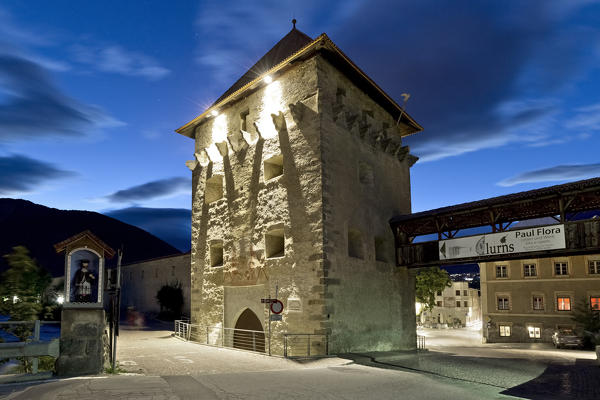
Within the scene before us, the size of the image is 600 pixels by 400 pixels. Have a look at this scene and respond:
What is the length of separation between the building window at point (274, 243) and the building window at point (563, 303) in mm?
22356

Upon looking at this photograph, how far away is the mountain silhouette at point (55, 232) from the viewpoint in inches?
4333

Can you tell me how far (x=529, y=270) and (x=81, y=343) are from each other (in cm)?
A: 3011

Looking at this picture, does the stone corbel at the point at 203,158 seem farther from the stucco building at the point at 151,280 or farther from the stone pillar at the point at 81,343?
the stone pillar at the point at 81,343

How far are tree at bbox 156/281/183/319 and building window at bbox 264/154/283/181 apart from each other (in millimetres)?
16513

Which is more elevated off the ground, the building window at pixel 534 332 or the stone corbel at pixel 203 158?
the stone corbel at pixel 203 158

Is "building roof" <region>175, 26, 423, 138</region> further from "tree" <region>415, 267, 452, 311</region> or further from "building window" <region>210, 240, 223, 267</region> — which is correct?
"tree" <region>415, 267, 452, 311</region>

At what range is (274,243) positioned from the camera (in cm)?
1644

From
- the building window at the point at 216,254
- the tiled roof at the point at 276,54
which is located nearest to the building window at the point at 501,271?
the building window at the point at 216,254

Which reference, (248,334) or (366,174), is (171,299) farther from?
(366,174)

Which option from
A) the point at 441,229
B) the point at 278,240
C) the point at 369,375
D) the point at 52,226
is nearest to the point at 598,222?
the point at 441,229

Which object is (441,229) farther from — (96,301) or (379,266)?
(96,301)

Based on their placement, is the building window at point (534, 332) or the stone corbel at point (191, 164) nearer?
the stone corbel at point (191, 164)

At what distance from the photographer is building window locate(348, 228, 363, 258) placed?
16.1 metres

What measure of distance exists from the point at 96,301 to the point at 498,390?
8.30m
